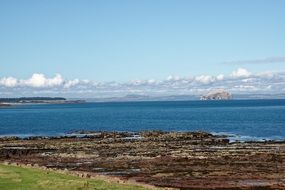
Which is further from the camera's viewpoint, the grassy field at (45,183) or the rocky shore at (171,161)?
the rocky shore at (171,161)

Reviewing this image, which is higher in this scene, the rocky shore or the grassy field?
the grassy field

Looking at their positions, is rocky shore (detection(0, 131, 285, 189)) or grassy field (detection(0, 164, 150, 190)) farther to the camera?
rocky shore (detection(0, 131, 285, 189))

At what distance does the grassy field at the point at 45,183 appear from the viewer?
31470mm

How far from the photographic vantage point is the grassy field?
3147 cm

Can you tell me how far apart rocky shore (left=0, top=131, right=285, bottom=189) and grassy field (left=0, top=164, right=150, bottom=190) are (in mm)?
8409

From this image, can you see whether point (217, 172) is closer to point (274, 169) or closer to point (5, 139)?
point (274, 169)

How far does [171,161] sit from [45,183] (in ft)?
87.1

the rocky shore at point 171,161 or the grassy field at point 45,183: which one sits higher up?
the grassy field at point 45,183

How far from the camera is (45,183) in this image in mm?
32281

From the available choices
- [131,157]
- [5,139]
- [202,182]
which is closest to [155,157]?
[131,157]

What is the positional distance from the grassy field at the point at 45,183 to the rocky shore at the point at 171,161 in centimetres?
841

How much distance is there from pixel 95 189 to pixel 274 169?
77.4 ft

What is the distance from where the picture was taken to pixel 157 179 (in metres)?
44.4

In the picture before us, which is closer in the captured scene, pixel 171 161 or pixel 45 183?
pixel 45 183
